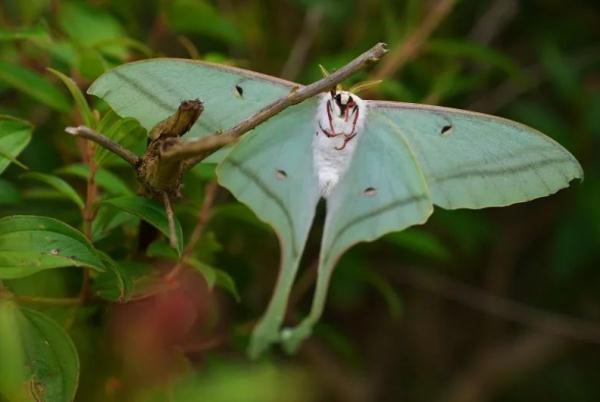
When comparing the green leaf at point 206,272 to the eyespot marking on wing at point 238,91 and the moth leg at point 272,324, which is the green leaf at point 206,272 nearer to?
the moth leg at point 272,324

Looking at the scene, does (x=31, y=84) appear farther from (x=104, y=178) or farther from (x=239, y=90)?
(x=239, y=90)

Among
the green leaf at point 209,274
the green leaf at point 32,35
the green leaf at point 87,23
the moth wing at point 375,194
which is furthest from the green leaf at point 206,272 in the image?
the green leaf at point 87,23

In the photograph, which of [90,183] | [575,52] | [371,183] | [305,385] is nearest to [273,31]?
[575,52]

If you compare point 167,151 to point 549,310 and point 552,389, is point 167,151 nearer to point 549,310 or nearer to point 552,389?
point 549,310

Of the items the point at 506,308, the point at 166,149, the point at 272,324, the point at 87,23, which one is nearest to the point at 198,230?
the point at 272,324

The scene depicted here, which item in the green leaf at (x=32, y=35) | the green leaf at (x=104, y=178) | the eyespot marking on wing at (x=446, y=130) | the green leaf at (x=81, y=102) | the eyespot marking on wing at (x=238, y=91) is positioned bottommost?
the green leaf at (x=104, y=178)
